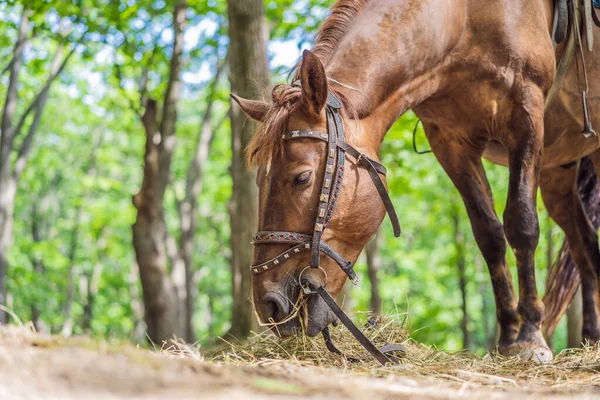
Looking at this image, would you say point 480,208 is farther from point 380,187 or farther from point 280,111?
point 280,111

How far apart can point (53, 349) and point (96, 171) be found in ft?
89.0

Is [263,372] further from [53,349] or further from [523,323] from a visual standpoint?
[523,323]

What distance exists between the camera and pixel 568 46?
4.93 meters

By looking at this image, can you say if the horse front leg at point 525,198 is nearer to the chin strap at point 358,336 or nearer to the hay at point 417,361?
the hay at point 417,361

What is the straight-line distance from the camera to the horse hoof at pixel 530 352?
4.21m

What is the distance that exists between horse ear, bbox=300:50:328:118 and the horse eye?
347mm

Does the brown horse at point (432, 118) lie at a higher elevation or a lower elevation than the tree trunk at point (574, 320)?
higher

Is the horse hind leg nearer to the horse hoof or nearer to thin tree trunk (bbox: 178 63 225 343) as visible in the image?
the horse hoof

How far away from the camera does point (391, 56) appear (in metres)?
4.09

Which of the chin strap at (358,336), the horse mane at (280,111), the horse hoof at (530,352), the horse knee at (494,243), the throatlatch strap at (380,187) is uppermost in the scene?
the horse mane at (280,111)

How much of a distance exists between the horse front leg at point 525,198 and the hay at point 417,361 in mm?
Result: 359

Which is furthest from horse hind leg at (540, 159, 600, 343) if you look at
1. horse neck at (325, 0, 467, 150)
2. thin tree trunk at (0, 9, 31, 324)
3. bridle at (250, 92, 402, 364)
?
thin tree trunk at (0, 9, 31, 324)

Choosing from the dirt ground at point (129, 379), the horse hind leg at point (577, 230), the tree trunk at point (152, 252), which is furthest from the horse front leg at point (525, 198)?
the tree trunk at point (152, 252)

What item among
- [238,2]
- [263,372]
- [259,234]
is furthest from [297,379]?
[238,2]
